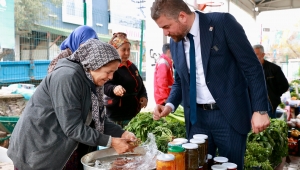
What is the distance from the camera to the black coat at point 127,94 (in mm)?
3635

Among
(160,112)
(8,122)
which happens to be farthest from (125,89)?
(8,122)

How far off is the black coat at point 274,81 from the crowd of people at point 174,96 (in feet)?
11.1

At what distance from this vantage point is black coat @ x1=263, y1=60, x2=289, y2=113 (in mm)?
5258

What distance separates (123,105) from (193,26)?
73.5 inches

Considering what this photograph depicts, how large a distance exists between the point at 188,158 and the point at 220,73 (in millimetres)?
669

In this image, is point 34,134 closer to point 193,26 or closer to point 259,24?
point 193,26

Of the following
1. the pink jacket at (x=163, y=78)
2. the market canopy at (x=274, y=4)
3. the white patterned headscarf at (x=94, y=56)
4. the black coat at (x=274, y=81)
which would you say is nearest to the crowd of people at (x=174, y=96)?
the white patterned headscarf at (x=94, y=56)

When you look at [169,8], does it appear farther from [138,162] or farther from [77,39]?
Result: [77,39]

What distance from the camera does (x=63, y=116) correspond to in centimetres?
162

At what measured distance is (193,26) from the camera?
204cm

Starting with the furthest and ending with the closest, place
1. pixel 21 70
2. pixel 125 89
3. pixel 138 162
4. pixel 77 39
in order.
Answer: pixel 21 70
pixel 125 89
pixel 77 39
pixel 138 162

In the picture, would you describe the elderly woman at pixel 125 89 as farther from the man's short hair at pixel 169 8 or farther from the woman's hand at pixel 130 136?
the man's short hair at pixel 169 8

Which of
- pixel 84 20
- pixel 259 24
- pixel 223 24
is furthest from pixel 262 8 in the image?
pixel 223 24

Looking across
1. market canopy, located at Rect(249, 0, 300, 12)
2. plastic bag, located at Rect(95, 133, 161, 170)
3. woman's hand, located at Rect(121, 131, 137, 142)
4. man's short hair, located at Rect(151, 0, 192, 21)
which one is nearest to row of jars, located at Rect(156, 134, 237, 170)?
plastic bag, located at Rect(95, 133, 161, 170)
